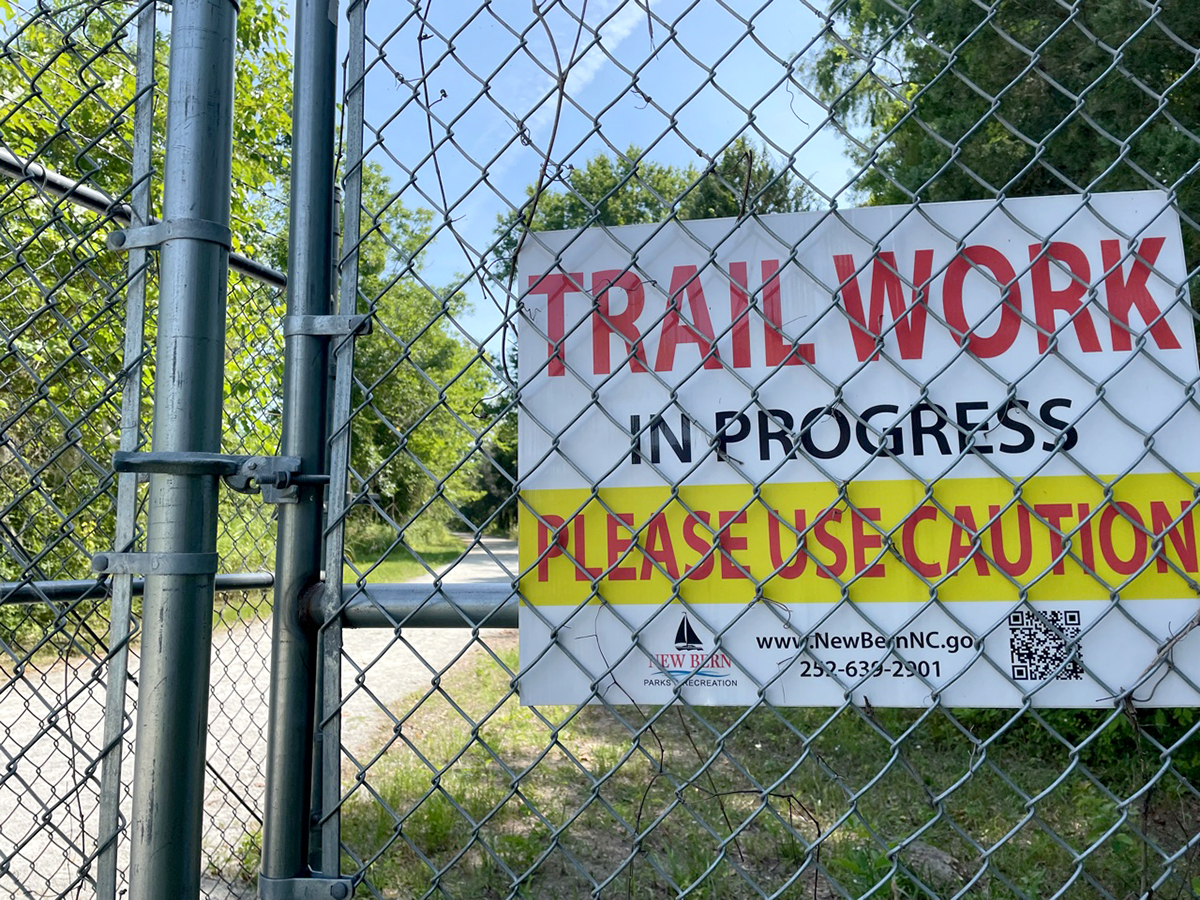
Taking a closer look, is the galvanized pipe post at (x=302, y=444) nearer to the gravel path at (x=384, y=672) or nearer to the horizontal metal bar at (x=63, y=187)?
the horizontal metal bar at (x=63, y=187)

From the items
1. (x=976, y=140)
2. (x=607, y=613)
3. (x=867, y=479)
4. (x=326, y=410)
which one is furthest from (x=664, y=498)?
(x=976, y=140)

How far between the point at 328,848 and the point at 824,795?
130 inches

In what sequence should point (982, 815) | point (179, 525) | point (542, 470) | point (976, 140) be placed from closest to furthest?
point (179, 525), point (542, 470), point (982, 815), point (976, 140)

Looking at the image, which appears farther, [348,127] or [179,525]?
[348,127]

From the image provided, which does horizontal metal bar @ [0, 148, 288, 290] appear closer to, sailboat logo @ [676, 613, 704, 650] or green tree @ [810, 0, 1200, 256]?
sailboat logo @ [676, 613, 704, 650]

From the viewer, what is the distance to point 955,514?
1.15 metres

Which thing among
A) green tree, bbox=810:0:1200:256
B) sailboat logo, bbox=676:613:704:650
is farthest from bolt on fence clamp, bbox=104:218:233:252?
green tree, bbox=810:0:1200:256

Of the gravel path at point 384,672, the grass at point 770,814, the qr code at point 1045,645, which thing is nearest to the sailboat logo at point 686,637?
the qr code at point 1045,645

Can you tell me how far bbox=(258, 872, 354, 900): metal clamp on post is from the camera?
1132 mm

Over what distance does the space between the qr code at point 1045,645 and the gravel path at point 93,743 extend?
0.77 m

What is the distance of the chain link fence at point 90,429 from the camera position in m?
1.30

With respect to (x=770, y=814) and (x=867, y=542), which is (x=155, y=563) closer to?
(x=867, y=542)

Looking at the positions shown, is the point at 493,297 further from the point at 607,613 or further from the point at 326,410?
the point at 607,613

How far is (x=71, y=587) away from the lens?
2.01 metres
